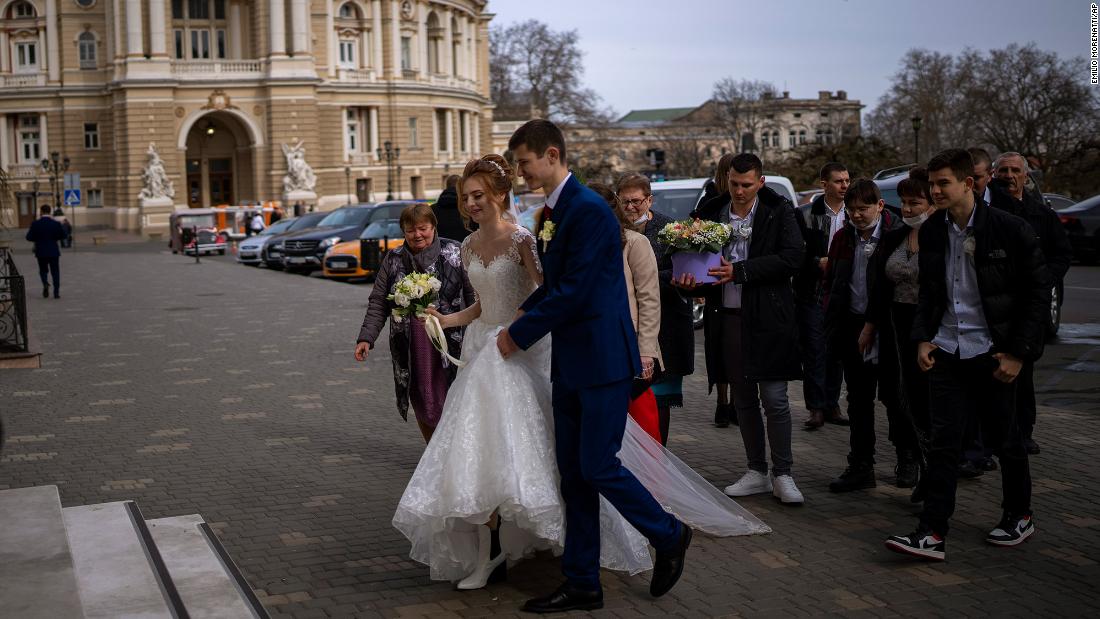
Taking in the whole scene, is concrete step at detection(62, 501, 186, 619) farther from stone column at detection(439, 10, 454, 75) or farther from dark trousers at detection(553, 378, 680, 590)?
stone column at detection(439, 10, 454, 75)

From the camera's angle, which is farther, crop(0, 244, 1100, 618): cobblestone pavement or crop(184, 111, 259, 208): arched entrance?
crop(184, 111, 259, 208): arched entrance

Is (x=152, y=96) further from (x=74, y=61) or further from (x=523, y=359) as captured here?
(x=523, y=359)

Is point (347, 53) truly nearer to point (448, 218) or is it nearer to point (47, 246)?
point (47, 246)

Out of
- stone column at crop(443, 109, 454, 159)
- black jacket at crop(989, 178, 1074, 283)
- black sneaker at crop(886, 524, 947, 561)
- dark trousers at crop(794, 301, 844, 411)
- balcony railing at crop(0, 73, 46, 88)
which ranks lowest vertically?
black sneaker at crop(886, 524, 947, 561)

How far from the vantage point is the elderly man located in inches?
264

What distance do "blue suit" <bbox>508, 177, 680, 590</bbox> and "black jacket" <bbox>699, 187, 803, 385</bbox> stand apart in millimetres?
1919

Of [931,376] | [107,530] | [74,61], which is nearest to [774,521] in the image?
[931,376]

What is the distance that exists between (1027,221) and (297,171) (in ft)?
231

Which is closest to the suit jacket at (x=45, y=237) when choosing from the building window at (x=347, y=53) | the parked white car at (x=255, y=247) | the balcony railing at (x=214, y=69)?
the parked white car at (x=255, y=247)

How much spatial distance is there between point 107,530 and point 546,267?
2956mm

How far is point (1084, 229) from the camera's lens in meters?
26.6

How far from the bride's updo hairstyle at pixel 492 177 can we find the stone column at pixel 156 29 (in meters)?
72.9

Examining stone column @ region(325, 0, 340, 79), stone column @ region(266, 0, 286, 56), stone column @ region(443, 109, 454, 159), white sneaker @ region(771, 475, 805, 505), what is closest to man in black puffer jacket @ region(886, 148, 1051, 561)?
white sneaker @ region(771, 475, 805, 505)

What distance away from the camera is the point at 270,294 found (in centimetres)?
2448
